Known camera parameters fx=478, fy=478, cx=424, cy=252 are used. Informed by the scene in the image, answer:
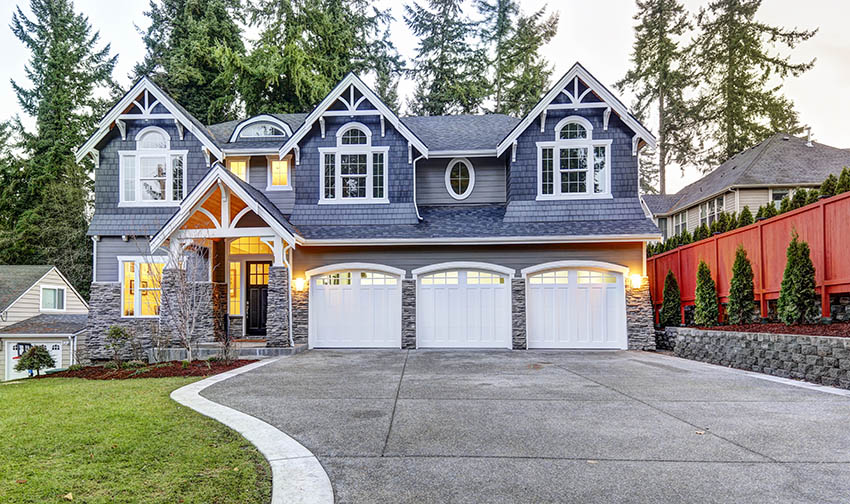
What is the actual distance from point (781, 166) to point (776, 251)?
14.9 m

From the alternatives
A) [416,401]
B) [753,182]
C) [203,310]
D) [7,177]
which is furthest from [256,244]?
[7,177]

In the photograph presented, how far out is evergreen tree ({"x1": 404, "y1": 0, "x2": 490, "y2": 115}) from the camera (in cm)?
2752

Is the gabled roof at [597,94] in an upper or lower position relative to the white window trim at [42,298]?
upper

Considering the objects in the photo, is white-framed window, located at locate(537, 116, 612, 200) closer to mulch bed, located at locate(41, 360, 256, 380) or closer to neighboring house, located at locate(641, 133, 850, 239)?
mulch bed, located at locate(41, 360, 256, 380)

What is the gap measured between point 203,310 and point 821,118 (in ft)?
117

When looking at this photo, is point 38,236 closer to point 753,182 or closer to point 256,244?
point 256,244

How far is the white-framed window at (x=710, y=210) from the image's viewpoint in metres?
22.1

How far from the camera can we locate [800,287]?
7.99 meters

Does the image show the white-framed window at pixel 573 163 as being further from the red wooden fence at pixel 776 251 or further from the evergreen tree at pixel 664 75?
the evergreen tree at pixel 664 75

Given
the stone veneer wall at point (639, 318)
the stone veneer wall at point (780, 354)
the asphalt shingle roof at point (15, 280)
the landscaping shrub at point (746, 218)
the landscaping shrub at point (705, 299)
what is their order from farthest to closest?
the asphalt shingle roof at point (15, 280) < the stone veneer wall at point (639, 318) < the landscaping shrub at point (746, 218) < the landscaping shrub at point (705, 299) < the stone veneer wall at point (780, 354)

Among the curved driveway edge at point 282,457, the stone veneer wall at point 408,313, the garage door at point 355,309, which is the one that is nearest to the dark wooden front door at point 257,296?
the garage door at point 355,309

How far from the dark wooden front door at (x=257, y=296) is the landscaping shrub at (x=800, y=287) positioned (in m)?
12.5

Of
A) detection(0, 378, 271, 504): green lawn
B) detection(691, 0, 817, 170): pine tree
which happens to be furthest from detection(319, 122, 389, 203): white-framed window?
detection(691, 0, 817, 170): pine tree

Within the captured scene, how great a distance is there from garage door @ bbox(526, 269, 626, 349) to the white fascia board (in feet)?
16.3
